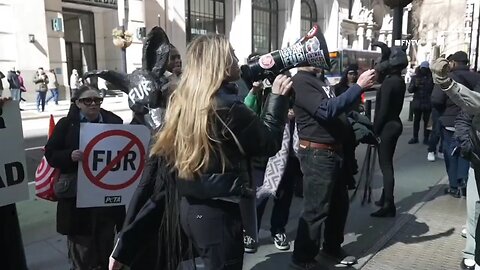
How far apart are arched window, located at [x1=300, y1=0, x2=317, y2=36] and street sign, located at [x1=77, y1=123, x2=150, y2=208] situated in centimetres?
3301

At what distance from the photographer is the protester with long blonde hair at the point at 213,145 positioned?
6.43 ft

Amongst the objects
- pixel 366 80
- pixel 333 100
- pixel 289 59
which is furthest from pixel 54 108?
pixel 289 59

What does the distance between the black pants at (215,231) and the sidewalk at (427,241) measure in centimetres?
204

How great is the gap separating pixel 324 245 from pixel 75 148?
234 cm

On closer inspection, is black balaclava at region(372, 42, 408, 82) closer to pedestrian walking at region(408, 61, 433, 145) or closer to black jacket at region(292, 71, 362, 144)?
black jacket at region(292, 71, 362, 144)

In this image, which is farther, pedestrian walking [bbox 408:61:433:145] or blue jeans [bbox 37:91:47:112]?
blue jeans [bbox 37:91:47:112]

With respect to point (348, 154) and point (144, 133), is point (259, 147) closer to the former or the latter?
point (144, 133)

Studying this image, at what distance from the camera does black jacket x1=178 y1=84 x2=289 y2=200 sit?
197 centimetres

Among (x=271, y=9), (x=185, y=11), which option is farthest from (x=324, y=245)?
(x=271, y=9)

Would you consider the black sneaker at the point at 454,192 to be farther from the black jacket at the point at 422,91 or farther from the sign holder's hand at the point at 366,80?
the black jacket at the point at 422,91

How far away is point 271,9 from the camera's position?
3172 centimetres

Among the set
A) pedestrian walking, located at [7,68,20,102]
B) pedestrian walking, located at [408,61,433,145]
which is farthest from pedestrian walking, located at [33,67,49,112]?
pedestrian walking, located at [408,61,433,145]

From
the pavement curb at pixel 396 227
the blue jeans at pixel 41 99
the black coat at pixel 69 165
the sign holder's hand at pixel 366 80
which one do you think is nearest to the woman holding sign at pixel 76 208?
the black coat at pixel 69 165

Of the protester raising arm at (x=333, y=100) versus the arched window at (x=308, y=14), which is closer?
the protester raising arm at (x=333, y=100)
